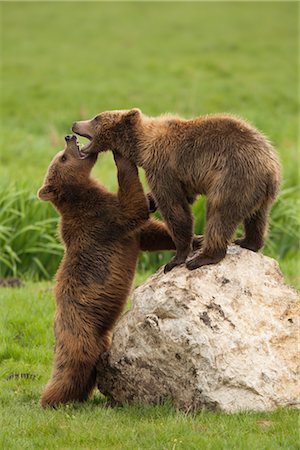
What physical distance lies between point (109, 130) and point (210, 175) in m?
1.23

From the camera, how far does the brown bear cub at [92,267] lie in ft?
23.6

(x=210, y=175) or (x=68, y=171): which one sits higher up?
(x=210, y=175)

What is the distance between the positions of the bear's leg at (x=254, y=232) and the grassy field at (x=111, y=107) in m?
1.40

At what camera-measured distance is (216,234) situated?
6.65m

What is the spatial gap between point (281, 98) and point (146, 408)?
19.3 m

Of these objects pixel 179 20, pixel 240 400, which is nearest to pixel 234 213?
pixel 240 400

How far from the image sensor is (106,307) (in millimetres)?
7348

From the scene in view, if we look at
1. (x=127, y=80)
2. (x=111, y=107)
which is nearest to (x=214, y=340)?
(x=111, y=107)

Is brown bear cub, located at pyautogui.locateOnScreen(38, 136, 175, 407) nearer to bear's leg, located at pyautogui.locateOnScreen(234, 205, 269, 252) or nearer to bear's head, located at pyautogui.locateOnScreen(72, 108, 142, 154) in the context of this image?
bear's head, located at pyautogui.locateOnScreen(72, 108, 142, 154)

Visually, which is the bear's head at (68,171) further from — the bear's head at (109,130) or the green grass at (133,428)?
the green grass at (133,428)

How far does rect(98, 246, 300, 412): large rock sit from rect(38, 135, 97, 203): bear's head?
4.13 ft

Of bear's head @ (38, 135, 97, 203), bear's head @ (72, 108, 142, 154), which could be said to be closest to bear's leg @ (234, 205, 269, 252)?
bear's head @ (72, 108, 142, 154)

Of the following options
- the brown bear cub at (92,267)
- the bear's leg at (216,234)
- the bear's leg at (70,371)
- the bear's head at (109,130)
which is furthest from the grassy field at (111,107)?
the bear's head at (109,130)

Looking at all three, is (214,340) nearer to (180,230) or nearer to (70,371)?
(180,230)
